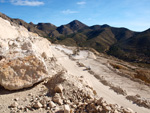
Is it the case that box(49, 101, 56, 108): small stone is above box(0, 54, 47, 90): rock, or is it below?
below

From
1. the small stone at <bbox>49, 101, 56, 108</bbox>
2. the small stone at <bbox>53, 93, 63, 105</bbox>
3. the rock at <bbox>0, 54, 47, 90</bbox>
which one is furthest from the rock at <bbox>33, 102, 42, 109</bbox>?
the rock at <bbox>0, 54, 47, 90</bbox>

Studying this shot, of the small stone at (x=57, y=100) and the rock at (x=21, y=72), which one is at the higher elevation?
the rock at (x=21, y=72)

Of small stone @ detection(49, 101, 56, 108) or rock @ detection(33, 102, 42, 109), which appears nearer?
rock @ detection(33, 102, 42, 109)

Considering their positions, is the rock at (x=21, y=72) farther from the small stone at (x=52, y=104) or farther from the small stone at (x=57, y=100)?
the small stone at (x=52, y=104)

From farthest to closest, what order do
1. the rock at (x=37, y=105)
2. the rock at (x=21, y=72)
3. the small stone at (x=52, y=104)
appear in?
the rock at (x=21, y=72)
the small stone at (x=52, y=104)
the rock at (x=37, y=105)

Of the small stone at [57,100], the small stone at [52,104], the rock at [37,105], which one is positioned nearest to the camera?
the rock at [37,105]

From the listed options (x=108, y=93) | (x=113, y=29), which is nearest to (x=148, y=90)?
(x=108, y=93)

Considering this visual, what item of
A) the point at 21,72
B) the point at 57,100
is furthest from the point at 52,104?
the point at 21,72

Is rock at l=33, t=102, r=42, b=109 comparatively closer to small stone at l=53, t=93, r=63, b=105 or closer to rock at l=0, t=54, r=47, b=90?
small stone at l=53, t=93, r=63, b=105

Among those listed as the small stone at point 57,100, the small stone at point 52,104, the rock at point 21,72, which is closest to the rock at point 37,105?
the small stone at point 52,104

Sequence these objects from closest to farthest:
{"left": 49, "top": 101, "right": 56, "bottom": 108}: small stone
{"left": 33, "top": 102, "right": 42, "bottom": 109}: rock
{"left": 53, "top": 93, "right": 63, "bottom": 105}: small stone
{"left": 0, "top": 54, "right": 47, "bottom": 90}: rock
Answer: {"left": 33, "top": 102, "right": 42, "bottom": 109}: rock, {"left": 49, "top": 101, "right": 56, "bottom": 108}: small stone, {"left": 53, "top": 93, "right": 63, "bottom": 105}: small stone, {"left": 0, "top": 54, "right": 47, "bottom": 90}: rock

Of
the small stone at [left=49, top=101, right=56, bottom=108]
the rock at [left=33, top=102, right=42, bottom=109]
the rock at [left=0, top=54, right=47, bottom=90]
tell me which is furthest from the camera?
the rock at [left=0, top=54, right=47, bottom=90]

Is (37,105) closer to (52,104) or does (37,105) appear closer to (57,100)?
(52,104)

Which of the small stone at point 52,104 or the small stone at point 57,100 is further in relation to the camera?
the small stone at point 57,100
